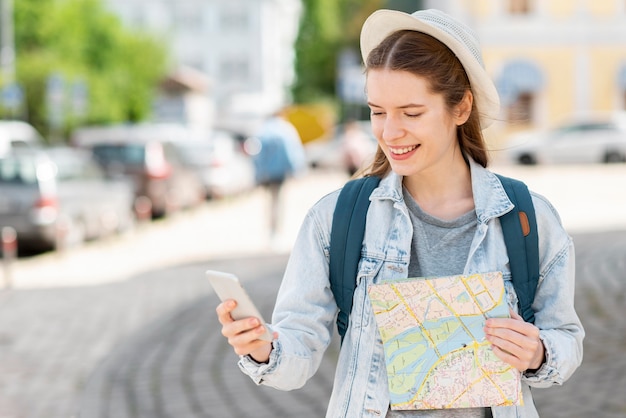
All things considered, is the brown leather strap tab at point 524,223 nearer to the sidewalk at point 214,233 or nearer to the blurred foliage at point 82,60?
the sidewalk at point 214,233

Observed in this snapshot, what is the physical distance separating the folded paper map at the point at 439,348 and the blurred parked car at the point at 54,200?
39.5ft

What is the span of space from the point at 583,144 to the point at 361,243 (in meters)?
31.7

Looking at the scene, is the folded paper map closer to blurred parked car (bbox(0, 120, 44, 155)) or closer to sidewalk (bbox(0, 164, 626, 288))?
sidewalk (bbox(0, 164, 626, 288))

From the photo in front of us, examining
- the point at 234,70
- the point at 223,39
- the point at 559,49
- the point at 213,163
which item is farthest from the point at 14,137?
the point at 234,70

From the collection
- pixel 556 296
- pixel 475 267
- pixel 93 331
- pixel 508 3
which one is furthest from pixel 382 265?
pixel 508 3

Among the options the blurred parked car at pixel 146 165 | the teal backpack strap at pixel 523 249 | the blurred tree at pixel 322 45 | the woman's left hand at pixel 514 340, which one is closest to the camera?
the woman's left hand at pixel 514 340

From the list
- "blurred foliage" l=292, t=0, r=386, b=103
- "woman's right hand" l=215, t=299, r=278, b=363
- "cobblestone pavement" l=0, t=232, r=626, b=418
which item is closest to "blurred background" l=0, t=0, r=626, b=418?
"cobblestone pavement" l=0, t=232, r=626, b=418

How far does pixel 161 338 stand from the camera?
26.4ft

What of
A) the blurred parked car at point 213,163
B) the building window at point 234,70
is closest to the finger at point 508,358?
the blurred parked car at point 213,163

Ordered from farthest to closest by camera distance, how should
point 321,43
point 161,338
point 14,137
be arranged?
point 321,43 < point 14,137 < point 161,338

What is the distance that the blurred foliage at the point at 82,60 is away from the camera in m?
42.1

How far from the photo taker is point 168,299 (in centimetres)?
1012

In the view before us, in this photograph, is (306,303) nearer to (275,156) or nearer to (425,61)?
(425,61)

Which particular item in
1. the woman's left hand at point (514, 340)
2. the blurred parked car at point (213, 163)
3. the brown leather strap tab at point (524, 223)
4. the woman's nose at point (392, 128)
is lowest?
the blurred parked car at point (213, 163)
